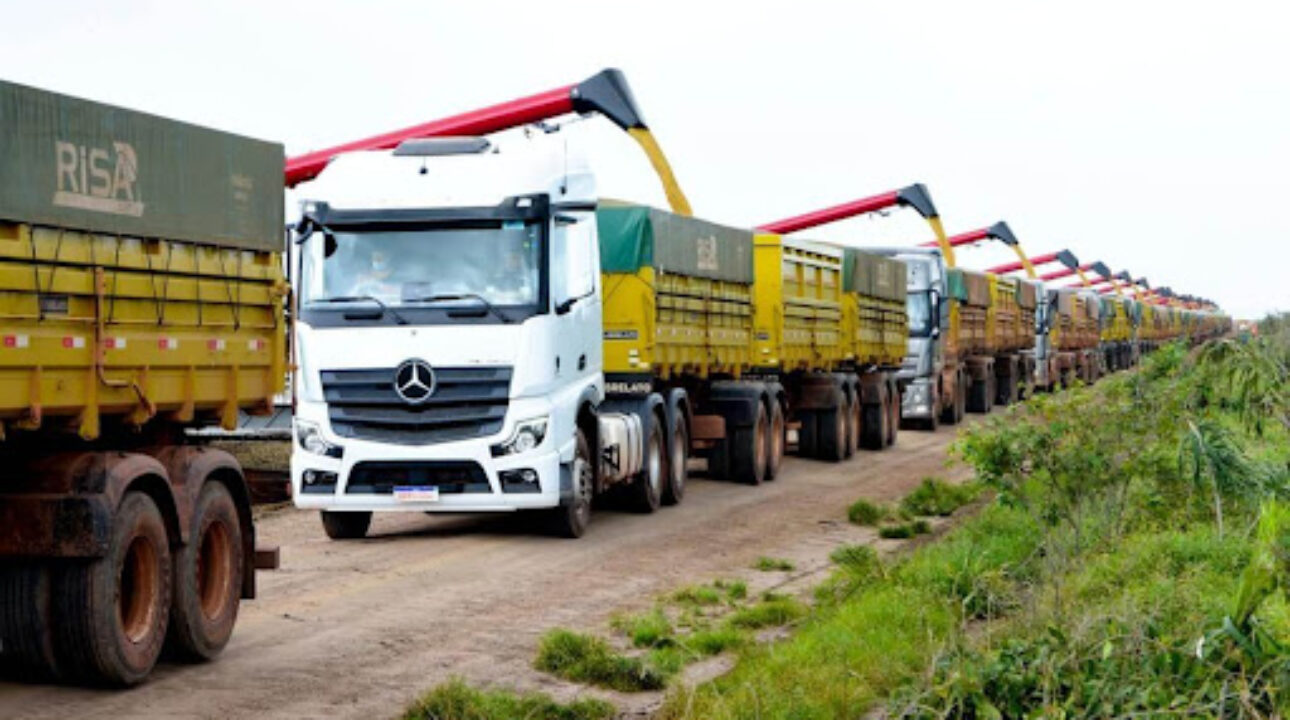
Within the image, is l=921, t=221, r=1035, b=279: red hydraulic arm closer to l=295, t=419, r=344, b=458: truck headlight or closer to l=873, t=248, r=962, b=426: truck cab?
l=873, t=248, r=962, b=426: truck cab

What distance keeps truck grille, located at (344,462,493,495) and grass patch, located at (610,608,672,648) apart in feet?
12.4

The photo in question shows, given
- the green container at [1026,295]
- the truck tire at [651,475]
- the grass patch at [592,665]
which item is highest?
Answer: the green container at [1026,295]

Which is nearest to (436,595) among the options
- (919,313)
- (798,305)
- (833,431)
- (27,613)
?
(27,613)

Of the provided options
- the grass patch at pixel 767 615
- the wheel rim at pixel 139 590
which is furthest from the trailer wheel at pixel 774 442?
the wheel rim at pixel 139 590

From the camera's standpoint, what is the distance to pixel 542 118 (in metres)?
33.8

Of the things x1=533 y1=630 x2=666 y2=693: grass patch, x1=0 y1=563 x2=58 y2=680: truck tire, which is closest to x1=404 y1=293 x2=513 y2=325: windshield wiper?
x1=533 y1=630 x2=666 y2=693: grass patch

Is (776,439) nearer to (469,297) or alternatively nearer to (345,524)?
(345,524)

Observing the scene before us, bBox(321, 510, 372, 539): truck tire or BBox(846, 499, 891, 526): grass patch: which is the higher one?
BBox(321, 510, 372, 539): truck tire

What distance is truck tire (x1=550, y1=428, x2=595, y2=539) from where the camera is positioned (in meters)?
17.8

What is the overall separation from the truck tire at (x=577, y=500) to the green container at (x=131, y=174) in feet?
20.1

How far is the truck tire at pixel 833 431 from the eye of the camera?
29844mm

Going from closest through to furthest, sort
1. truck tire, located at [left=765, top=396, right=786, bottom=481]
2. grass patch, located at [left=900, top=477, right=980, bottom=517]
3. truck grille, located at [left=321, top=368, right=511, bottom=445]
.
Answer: truck grille, located at [left=321, top=368, right=511, bottom=445], grass patch, located at [left=900, top=477, right=980, bottom=517], truck tire, located at [left=765, top=396, right=786, bottom=481]

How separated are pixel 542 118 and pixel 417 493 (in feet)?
58.0

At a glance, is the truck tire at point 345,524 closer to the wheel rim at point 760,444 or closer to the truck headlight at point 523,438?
the truck headlight at point 523,438
